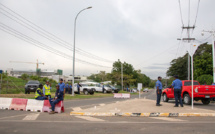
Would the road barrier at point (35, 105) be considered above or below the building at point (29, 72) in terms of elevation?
below

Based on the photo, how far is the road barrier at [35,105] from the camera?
1120cm

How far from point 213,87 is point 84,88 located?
832 inches

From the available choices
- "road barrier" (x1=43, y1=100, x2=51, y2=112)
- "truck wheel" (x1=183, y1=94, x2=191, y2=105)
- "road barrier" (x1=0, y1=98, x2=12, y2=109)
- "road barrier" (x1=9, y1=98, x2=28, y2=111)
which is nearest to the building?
"road barrier" (x1=0, y1=98, x2=12, y2=109)

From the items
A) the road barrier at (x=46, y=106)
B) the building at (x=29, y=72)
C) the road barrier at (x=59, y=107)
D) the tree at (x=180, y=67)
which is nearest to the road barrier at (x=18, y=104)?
the road barrier at (x=46, y=106)

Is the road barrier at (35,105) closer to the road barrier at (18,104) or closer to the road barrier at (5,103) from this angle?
the road barrier at (18,104)

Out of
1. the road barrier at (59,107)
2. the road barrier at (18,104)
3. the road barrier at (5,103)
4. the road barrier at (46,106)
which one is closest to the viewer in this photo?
the road barrier at (59,107)

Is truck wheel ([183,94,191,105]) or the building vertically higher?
the building

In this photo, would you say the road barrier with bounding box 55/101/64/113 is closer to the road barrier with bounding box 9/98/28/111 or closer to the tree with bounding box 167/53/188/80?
the road barrier with bounding box 9/98/28/111

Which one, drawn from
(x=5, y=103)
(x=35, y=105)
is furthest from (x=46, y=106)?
(x=5, y=103)

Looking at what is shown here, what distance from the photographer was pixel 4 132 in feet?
20.2

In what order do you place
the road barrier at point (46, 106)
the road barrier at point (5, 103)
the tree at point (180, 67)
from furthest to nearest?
the tree at point (180, 67), the road barrier at point (5, 103), the road barrier at point (46, 106)

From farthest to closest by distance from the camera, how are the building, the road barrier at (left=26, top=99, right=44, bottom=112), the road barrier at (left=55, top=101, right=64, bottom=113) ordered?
the building < the road barrier at (left=26, top=99, right=44, bottom=112) < the road barrier at (left=55, top=101, right=64, bottom=113)

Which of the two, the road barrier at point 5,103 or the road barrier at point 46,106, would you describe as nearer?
the road barrier at point 46,106

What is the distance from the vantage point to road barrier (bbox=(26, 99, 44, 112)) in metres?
11.2
